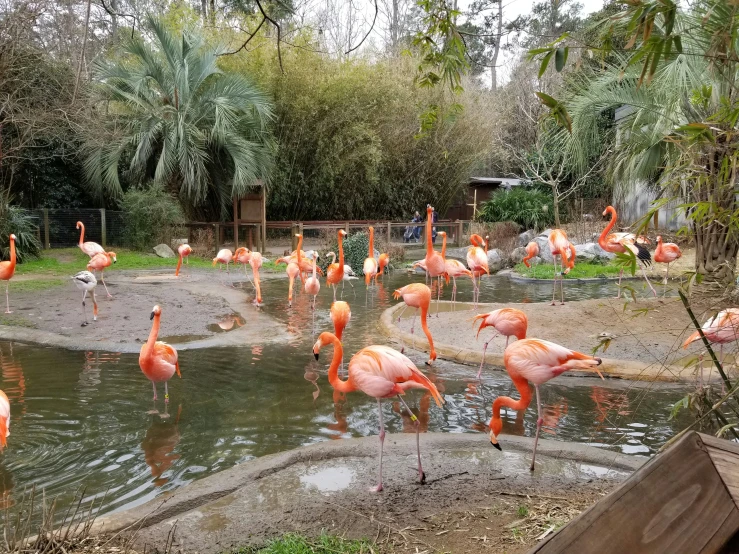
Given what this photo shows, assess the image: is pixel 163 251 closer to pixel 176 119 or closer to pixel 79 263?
pixel 79 263

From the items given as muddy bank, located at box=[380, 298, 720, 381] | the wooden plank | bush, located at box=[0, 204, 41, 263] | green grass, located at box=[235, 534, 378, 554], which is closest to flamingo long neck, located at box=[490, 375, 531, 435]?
green grass, located at box=[235, 534, 378, 554]

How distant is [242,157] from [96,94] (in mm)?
3796

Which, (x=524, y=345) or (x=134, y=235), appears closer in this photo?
(x=524, y=345)

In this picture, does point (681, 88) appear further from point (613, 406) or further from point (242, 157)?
point (242, 157)

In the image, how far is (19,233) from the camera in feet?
44.6

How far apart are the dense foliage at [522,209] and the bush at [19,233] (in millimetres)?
13446

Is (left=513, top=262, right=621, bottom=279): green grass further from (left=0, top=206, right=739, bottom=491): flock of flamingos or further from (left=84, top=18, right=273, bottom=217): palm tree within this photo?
(left=84, top=18, right=273, bottom=217): palm tree

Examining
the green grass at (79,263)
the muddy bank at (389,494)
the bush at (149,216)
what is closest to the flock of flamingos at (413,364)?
the muddy bank at (389,494)

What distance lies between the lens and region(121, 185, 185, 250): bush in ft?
51.0

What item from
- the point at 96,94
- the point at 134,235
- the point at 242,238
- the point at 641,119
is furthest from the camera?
the point at 242,238

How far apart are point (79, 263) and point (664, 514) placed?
15171 mm

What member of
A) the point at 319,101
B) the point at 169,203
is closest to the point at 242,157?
the point at 169,203

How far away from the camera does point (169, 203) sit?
51.9ft

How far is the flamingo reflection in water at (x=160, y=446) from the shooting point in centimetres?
376
